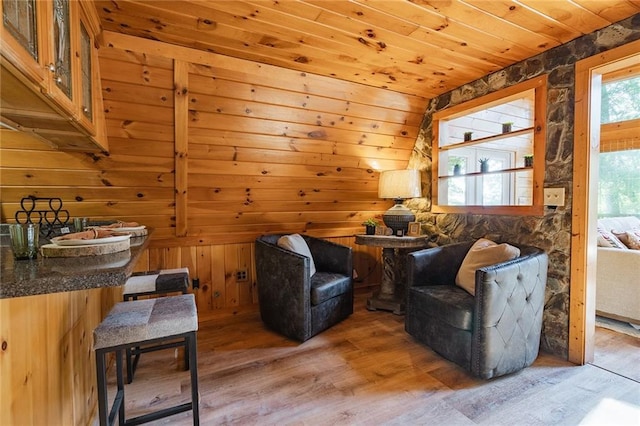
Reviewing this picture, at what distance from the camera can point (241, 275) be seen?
332 centimetres

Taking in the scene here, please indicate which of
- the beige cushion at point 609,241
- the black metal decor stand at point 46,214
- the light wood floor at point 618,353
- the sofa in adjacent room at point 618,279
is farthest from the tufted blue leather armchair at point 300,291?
the beige cushion at point 609,241

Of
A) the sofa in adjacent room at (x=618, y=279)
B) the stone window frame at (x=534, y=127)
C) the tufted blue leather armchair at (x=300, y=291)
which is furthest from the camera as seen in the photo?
the sofa in adjacent room at (x=618, y=279)

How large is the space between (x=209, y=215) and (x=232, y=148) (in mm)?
731

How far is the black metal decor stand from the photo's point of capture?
6.45ft

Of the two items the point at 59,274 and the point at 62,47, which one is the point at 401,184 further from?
the point at 59,274

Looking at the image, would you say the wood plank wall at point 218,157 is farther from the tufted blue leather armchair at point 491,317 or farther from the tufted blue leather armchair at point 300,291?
the tufted blue leather armchair at point 491,317

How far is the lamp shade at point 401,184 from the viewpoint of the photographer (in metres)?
3.16

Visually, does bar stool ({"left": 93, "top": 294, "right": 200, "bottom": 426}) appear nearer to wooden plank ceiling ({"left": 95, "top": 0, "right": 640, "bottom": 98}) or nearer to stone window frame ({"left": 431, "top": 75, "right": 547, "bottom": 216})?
wooden plank ceiling ({"left": 95, "top": 0, "right": 640, "bottom": 98})

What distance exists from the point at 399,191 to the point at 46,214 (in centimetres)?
296

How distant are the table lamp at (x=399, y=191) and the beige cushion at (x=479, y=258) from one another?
83cm

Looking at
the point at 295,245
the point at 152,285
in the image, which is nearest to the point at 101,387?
the point at 152,285

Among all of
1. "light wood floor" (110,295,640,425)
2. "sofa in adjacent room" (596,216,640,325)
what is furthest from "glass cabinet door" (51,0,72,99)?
"sofa in adjacent room" (596,216,640,325)

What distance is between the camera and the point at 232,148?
106 inches

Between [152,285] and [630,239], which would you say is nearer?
[152,285]
